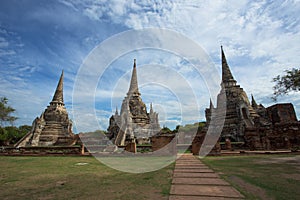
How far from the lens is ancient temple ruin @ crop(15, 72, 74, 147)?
2689cm

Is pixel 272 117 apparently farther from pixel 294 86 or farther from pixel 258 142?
pixel 294 86

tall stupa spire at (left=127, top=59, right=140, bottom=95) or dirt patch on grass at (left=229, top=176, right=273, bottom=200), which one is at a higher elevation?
tall stupa spire at (left=127, top=59, right=140, bottom=95)

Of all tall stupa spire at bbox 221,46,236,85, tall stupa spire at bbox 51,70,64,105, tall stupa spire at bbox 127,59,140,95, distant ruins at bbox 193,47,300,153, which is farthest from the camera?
tall stupa spire at bbox 51,70,64,105

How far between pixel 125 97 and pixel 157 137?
2241 centimetres

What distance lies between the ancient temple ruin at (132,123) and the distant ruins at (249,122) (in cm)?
951

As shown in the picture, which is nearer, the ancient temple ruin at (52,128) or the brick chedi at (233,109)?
the brick chedi at (233,109)

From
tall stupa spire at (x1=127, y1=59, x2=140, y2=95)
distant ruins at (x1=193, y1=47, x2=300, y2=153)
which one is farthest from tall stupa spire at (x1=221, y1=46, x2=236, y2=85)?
tall stupa spire at (x1=127, y1=59, x2=140, y2=95)

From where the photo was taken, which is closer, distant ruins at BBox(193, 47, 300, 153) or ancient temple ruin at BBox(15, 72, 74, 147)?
distant ruins at BBox(193, 47, 300, 153)

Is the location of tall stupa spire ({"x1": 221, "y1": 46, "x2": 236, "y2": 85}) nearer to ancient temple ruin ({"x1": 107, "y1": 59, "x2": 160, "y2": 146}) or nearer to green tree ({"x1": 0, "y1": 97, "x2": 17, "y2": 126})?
Answer: ancient temple ruin ({"x1": 107, "y1": 59, "x2": 160, "y2": 146})

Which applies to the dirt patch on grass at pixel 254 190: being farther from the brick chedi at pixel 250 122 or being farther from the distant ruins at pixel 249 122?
the brick chedi at pixel 250 122

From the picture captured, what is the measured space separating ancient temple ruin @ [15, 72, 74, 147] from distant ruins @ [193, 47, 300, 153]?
23826 millimetres

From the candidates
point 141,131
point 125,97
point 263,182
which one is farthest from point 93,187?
point 125,97

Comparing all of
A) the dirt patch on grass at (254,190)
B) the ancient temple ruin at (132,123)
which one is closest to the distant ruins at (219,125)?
the ancient temple ruin at (132,123)

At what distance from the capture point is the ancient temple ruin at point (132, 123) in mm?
24633
